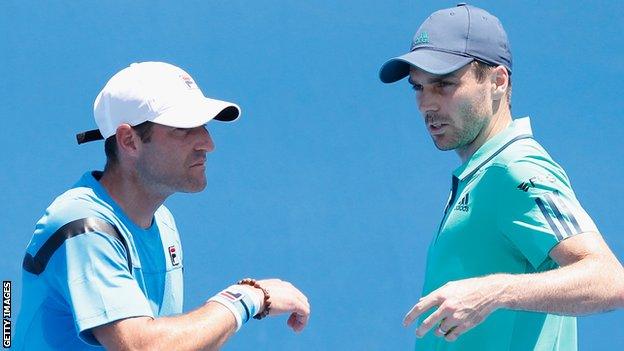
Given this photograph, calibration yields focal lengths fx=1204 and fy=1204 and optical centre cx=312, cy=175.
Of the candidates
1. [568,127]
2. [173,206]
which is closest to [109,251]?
[173,206]

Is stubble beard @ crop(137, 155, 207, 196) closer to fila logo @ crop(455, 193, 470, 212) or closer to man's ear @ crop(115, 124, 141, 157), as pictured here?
man's ear @ crop(115, 124, 141, 157)

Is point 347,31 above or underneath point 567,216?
above

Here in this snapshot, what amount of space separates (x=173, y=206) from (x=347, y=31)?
40.3 inches

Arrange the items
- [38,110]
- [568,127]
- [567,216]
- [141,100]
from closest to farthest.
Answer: [567,216]
[141,100]
[38,110]
[568,127]

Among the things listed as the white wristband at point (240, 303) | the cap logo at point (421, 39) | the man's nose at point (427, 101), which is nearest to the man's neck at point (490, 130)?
the man's nose at point (427, 101)

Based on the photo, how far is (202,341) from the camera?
225 cm

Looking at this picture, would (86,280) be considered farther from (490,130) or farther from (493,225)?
(490,130)

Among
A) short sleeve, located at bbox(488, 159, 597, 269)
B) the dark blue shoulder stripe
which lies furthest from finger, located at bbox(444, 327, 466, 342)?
the dark blue shoulder stripe

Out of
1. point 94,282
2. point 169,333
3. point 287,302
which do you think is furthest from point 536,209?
point 94,282

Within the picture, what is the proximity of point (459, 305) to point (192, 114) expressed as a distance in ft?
2.75

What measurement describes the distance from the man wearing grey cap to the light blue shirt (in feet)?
1.87

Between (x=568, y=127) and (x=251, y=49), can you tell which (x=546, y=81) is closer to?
(x=568, y=127)

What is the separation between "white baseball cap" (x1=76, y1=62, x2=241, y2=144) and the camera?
2590 millimetres

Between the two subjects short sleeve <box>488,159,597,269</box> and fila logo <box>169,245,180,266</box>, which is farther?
fila logo <box>169,245,180,266</box>
